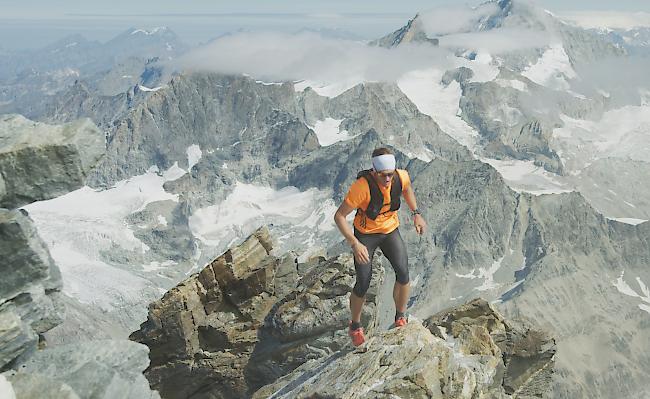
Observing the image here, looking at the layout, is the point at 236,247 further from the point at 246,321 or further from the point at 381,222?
the point at 381,222

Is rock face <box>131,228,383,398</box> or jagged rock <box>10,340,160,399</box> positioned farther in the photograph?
rock face <box>131,228,383,398</box>

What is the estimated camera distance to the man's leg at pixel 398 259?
54.5 feet

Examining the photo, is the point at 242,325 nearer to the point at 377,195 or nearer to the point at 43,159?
the point at 377,195

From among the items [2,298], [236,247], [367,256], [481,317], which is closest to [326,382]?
[367,256]

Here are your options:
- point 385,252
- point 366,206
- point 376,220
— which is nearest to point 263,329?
point 385,252

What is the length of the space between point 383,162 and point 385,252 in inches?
125

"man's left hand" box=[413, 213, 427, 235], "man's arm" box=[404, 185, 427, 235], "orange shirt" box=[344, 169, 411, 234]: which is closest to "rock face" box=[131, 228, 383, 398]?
"man's left hand" box=[413, 213, 427, 235]

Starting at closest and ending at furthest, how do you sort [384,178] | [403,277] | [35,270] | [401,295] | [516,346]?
1. [35,270]
2. [384,178]
3. [403,277]
4. [401,295]
5. [516,346]

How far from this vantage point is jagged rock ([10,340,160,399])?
13.3 m

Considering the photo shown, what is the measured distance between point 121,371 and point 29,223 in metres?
4.46

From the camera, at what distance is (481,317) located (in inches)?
1029

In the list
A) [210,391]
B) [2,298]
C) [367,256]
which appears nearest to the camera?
[2,298]

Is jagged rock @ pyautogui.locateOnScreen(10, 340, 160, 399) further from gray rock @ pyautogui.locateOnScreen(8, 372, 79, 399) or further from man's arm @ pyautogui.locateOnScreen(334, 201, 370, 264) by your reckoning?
man's arm @ pyautogui.locateOnScreen(334, 201, 370, 264)

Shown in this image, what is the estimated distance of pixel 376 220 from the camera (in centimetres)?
1600
